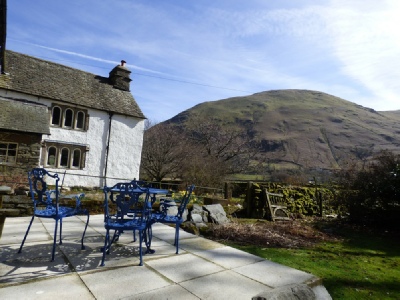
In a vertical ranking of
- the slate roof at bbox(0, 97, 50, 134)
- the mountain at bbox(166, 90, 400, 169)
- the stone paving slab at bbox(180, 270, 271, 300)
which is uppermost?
the mountain at bbox(166, 90, 400, 169)

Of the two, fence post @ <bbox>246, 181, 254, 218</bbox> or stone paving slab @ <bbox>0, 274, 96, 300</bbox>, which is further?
fence post @ <bbox>246, 181, 254, 218</bbox>

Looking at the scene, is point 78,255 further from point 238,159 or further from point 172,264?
point 238,159

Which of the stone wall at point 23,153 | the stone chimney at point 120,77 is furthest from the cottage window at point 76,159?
the stone chimney at point 120,77

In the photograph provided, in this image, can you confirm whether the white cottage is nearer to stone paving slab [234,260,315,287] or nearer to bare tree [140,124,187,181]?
bare tree [140,124,187,181]

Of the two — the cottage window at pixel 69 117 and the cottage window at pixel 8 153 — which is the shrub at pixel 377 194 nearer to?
the cottage window at pixel 69 117

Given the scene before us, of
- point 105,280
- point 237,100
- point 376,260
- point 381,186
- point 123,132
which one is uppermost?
point 237,100

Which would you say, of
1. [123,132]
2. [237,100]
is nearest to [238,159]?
[123,132]

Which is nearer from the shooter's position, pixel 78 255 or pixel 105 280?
pixel 105 280

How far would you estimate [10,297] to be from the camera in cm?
267

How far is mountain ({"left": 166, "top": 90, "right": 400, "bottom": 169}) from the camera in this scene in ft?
249

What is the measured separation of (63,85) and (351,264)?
1760 centimetres

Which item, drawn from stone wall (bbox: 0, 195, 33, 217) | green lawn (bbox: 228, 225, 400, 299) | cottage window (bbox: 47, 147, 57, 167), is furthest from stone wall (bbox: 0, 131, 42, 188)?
green lawn (bbox: 228, 225, 400, 299)

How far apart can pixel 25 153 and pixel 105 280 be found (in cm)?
1313

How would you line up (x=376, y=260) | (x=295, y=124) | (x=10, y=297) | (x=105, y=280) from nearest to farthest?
(x=10, y=297) → (x=105, y=280) → (x=376, y=260) → (x=295, y=124)
